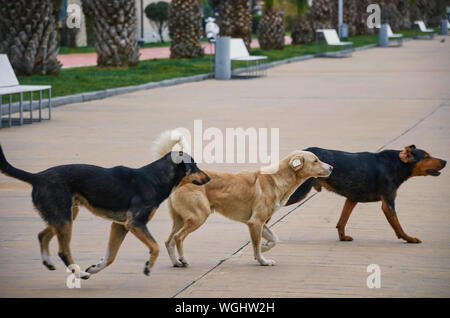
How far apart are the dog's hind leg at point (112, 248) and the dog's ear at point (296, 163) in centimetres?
150

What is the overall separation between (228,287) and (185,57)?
2858 centimetres

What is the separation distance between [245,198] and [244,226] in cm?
144

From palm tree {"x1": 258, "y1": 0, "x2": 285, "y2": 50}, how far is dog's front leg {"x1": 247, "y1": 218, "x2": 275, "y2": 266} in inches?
1351

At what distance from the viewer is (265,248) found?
7473 millimetres

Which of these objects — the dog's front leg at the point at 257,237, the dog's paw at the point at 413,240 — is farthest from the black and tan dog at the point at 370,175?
the dog's front leg at the point at 257,237

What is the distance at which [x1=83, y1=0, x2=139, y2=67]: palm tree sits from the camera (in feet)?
92.1

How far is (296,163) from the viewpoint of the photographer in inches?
289

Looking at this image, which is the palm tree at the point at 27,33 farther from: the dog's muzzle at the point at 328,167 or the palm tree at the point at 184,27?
the dog's muzzle at the point at 328,167

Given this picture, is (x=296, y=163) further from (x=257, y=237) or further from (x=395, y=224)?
(x=395, y=224)

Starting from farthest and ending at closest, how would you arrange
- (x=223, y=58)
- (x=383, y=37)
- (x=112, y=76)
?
(x=383, y=37), (x=223, y=58), (x=112, y=76)

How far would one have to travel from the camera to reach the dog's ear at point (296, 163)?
7332 millimetres

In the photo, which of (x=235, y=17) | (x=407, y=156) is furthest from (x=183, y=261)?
(x=235, y=17)

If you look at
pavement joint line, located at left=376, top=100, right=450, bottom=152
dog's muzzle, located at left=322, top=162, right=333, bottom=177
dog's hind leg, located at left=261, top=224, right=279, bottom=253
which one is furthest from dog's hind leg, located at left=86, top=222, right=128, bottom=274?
pavement joint line, located at left=376, top=100, right=450, bottom=152
